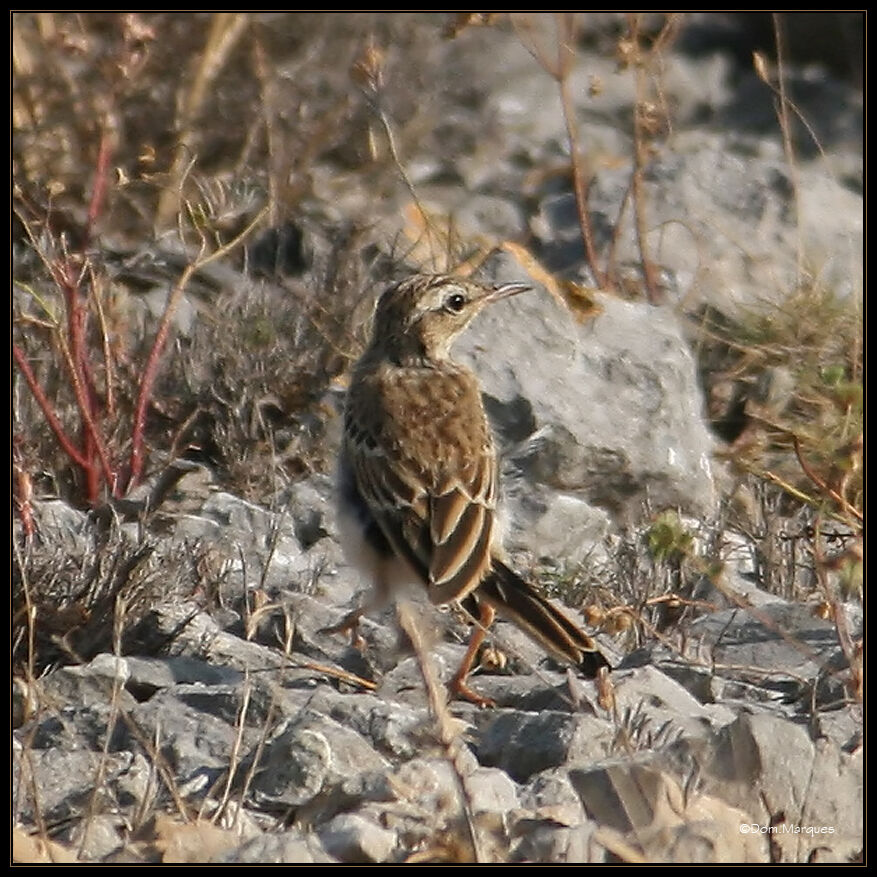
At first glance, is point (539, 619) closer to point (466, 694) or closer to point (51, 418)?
point (466, 694)

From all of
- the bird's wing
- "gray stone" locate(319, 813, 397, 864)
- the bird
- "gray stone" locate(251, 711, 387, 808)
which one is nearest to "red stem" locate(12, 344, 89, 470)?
the bird

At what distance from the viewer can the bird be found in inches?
237

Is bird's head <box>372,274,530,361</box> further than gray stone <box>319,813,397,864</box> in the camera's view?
Yes

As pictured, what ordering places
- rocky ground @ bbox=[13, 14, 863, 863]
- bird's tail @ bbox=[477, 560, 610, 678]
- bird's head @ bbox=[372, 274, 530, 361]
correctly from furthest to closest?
bird's head @ bbox=[372, 274, 530, 361]
bird's tail @ bbox=[477, 560, 610, 678]
rocky ground @ bbox=[13, 14, 863, 863]

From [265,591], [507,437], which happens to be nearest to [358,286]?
[507,437]

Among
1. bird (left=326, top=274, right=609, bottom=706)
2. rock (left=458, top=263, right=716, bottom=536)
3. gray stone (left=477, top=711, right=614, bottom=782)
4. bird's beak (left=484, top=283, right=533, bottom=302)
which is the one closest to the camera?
gray stone (left=477, top=711, right=614, bottom=782)

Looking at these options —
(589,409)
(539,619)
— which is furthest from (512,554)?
(539,619)

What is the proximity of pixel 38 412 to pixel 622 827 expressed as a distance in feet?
13.4

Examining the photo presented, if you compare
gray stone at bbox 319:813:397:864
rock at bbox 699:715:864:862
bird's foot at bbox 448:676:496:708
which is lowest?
bird's foot at bbox 448:676:496:708

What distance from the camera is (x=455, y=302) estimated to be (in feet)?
24.7

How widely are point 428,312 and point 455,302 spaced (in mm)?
132

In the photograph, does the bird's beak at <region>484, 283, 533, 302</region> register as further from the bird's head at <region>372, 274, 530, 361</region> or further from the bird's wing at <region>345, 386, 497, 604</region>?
the bird's wing at <region>345, 386, 497, 604</region>

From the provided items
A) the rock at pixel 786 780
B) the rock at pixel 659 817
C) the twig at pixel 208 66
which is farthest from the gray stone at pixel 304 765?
the twig at pixel 208 66
